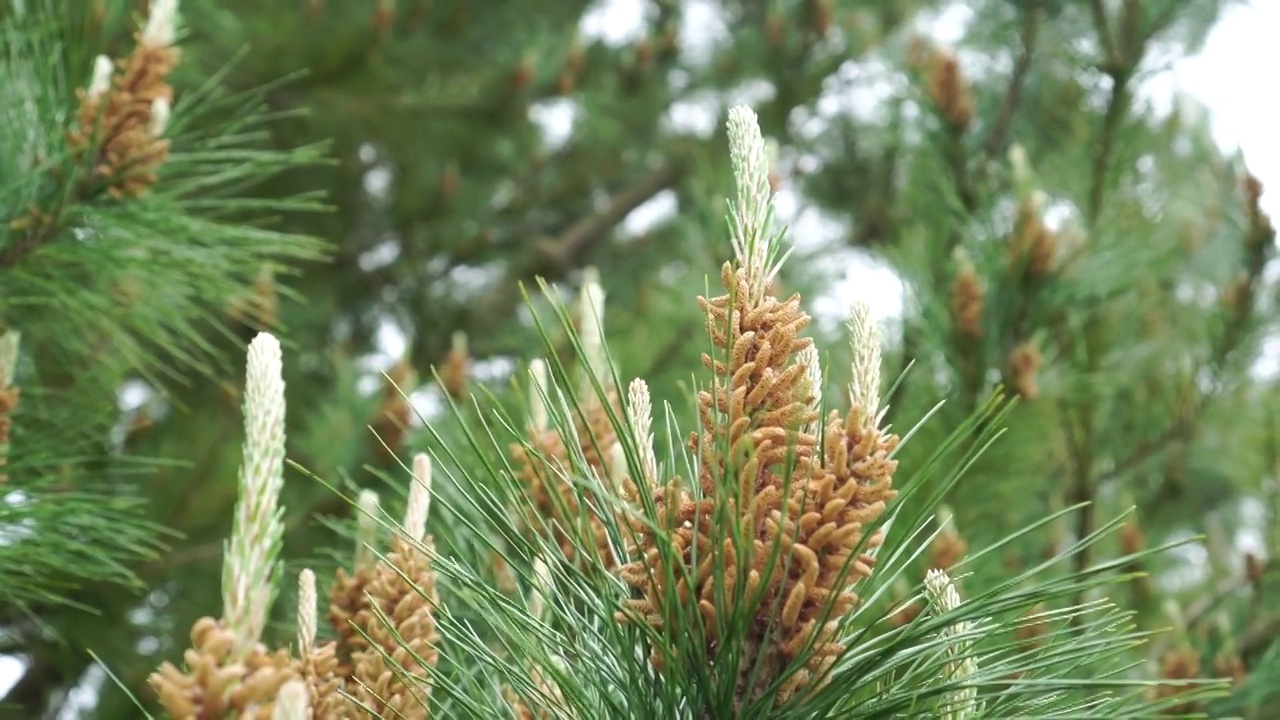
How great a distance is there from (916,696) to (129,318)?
82 centimetres

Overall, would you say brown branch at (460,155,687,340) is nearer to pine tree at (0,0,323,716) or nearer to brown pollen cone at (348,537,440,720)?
pine tree at (0,0,323,716)


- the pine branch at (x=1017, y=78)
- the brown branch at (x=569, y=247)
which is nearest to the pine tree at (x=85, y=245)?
the pine branch at (x=1017, y=78)

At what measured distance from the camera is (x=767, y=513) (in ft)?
1.70

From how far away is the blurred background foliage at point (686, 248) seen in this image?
1.39m

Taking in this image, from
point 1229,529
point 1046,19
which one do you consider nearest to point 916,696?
point 1046,19

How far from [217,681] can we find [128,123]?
67 cm

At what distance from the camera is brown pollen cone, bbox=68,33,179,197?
0.90m

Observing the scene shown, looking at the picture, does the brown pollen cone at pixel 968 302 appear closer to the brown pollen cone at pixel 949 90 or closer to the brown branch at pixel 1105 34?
the brown pollen cone at pixel 949 90

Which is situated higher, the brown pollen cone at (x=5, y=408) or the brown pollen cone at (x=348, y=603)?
the brown pollen cone at (x=5, y=408)

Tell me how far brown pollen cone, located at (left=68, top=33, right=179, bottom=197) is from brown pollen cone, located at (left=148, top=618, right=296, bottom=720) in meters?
0.64

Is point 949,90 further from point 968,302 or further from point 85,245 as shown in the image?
point 85,245

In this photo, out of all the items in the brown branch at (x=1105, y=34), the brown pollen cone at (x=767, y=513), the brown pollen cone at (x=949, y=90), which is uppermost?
the brown branch at (x=1105, y=34)

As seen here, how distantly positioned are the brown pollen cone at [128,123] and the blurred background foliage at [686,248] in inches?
2.2

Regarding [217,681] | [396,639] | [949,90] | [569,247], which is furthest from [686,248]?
[217,681]
